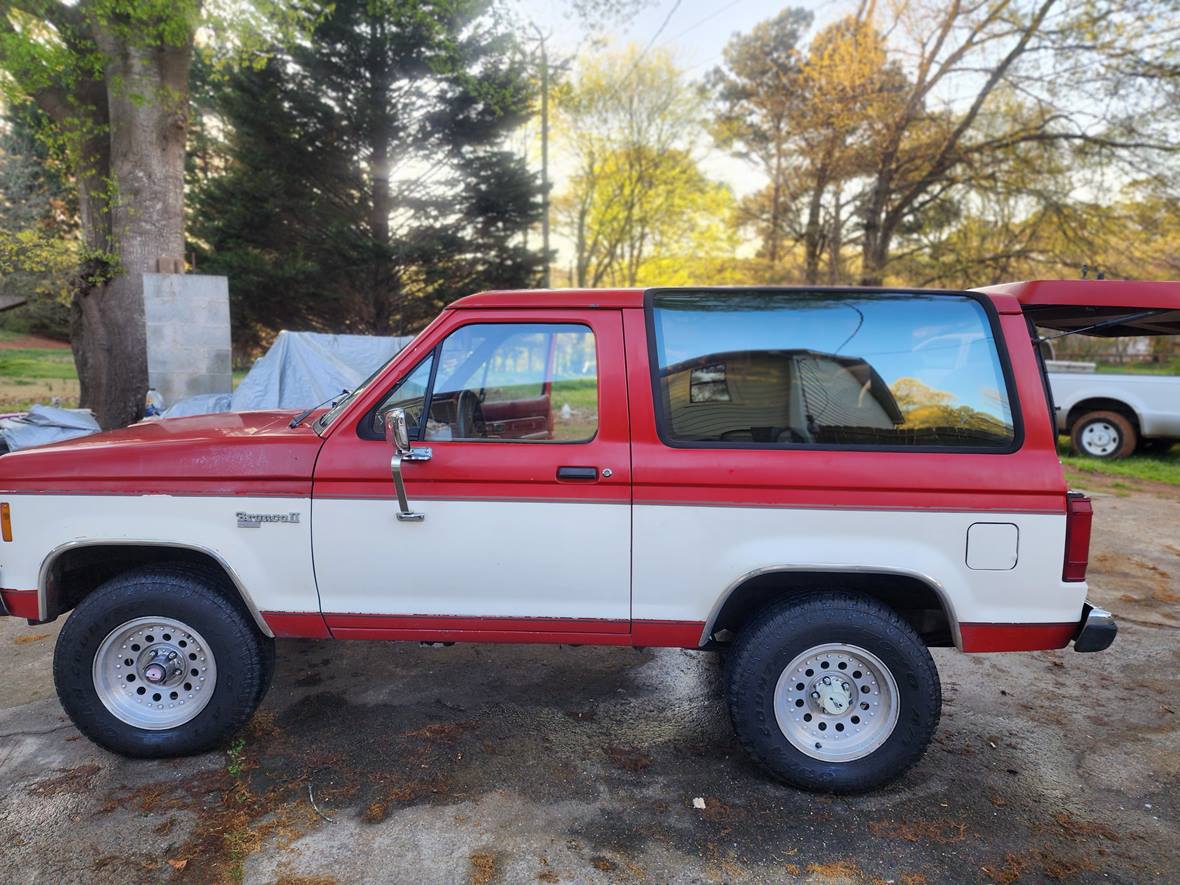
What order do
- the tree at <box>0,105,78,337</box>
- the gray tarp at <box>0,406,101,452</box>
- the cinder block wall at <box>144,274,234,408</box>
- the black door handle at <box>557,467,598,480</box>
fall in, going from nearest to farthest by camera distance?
the black door handle at <box>557,467,598,480</box> → the gray tarp at <box>0,406,101,452</box> → the cinder block wall at <box>144,274,234,408</box> → the tree at <box>0,105,78,337</box>

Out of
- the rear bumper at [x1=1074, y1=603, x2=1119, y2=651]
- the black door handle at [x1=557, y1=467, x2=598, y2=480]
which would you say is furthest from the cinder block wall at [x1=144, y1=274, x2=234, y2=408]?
the rear bumper at [x1=1074, y1=603, x2=1119, y2=651]

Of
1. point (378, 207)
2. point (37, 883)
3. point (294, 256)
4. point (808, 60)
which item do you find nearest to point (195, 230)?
point (294, 256)

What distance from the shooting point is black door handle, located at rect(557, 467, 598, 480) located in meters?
2.85

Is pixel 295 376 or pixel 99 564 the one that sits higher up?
pixel 295 376

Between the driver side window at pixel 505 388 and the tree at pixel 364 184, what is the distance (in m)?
15.6

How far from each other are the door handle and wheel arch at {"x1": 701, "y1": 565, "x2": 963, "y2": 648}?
754mm

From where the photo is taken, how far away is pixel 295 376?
915cm

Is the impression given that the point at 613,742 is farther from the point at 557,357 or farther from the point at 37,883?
the point at 37,883

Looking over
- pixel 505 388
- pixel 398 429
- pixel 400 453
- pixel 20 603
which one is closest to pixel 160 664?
pixel 20 603

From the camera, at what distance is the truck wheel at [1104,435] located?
33.8ft

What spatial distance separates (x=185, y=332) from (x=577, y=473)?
8356 mm

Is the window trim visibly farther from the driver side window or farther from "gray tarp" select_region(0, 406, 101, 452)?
"gray tarp" select_region(0, 406, 101, 452)

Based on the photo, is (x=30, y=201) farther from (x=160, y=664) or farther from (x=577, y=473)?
(x=577, y=473)

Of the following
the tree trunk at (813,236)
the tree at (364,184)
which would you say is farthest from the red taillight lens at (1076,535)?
the tree trunk at (813,236)
